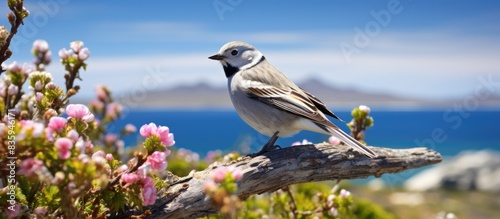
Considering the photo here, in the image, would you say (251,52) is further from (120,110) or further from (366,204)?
(120,110)

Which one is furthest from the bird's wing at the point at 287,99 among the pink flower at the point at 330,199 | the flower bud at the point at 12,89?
the flower bud at the point at 12,89

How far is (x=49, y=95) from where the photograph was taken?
3824 mm

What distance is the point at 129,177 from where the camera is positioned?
3023mm

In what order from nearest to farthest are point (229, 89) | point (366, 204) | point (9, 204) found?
point (9, 204) → point (229, 89) → point (366, 204)

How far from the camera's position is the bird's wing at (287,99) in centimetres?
447

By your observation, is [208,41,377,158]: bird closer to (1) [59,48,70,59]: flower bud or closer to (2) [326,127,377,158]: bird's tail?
(2) [326,127,377,158]: bird's tail

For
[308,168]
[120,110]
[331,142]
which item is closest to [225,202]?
[308,168]

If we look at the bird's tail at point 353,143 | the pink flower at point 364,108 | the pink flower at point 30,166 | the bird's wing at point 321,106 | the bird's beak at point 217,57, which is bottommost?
the pink flower at point 30,166

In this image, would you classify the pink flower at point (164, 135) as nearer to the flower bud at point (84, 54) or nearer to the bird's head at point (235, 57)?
the flower bud at point (84, 54)

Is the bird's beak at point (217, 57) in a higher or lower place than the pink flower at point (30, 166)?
higher

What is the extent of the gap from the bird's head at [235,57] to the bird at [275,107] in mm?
125

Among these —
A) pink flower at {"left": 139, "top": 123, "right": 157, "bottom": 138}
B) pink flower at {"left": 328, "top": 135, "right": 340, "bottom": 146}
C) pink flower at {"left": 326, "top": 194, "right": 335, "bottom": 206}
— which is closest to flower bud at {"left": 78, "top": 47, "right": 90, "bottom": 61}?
pink flower at {"left": 139, "top": 123, "right": 157, "bottom": 138}

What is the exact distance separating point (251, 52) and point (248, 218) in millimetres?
1988

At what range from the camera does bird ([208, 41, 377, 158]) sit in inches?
176
